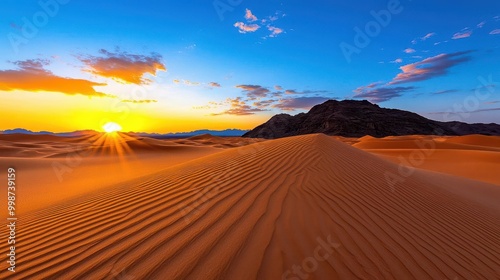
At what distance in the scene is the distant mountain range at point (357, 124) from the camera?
90.8 metres

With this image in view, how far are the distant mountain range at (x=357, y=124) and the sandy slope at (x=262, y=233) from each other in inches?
3357

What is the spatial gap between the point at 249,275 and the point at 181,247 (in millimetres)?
804

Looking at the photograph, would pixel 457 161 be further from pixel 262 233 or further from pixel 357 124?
pixel 357 124

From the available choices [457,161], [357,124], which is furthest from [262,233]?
[357,124]

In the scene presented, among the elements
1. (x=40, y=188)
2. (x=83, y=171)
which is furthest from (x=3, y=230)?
(x=83, y=171)

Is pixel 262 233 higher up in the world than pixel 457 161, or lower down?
higher up

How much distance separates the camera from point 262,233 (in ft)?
9.14

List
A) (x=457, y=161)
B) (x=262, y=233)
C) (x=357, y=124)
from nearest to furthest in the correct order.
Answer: (x=262, y=233) < (x=457, y=161) < (x=357, y=124)

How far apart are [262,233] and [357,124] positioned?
99.6 meters

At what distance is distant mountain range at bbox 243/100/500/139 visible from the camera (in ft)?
298

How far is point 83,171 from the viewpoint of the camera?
12.0 metres

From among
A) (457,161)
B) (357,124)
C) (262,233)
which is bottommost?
(457,161)

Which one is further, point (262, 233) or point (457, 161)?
point (457, 161)

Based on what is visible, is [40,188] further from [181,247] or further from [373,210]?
[373,210]
